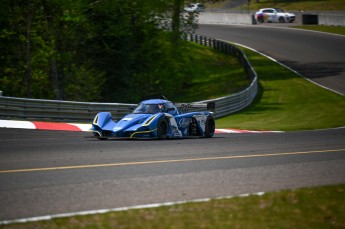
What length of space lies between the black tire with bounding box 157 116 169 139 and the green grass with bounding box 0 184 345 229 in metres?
8.31

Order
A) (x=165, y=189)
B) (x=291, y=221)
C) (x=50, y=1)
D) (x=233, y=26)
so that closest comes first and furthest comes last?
(x=291, y=221), (x=165, y=189), (x=50, y=1), (x=233, y=26)

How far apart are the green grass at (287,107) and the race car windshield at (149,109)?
26.7ft

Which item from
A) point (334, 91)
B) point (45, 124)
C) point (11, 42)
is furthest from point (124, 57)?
point (45, 124)

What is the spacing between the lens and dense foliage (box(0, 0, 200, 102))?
31.7 meters

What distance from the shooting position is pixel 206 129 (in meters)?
19.1

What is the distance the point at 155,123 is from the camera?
55.3 ft

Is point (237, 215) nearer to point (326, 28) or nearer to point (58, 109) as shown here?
point (58, 109)

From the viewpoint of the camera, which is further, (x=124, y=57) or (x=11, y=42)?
(x=124, y=57)

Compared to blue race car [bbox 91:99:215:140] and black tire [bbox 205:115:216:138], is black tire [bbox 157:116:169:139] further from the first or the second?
black tire [bbox 205:115:216:138]

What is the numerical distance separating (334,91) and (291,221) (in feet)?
103

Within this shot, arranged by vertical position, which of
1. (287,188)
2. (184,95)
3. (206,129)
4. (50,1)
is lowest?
(184,95)

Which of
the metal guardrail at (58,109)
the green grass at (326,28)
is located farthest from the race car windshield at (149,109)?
the green grass at (326,28)

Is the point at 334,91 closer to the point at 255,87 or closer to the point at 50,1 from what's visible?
the point at 255,87

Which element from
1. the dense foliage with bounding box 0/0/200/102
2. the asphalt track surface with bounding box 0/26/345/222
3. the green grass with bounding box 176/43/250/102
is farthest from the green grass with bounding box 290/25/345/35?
the asphalt track surface with bounding box 0/26/345/222
